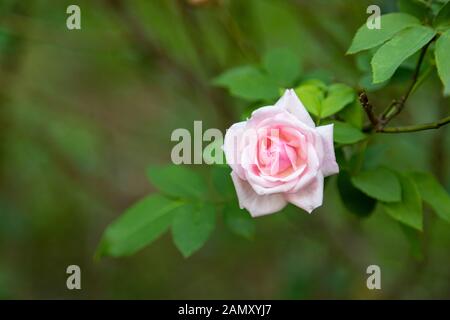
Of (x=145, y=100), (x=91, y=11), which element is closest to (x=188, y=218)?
(x=91, y=11)

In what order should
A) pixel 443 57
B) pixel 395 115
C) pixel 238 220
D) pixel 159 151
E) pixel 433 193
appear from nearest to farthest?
pixel 443 57 < pixel 395 115 < pixel 433 193 < pixel 238 220 < pixel 159 151

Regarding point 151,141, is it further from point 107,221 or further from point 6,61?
point 6,61

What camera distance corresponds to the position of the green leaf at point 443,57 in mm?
940

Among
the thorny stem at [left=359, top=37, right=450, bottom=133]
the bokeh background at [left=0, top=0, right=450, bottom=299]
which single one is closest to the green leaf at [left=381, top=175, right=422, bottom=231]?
the thorny stem at [left=359, top=37, right=450, bottom=133]

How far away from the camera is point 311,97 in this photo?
112cm

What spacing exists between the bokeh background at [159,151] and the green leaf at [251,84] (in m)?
0.40

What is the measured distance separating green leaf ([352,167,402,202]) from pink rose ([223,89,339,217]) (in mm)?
160

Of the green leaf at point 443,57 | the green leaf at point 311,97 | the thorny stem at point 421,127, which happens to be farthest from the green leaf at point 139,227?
the green leaf at point 443,57

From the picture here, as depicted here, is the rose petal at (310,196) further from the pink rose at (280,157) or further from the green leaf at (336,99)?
the green leaf at (336,99)

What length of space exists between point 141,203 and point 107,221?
1746 millimetres

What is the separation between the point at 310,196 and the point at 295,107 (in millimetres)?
136

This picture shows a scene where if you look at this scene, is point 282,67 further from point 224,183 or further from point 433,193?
point 433,193

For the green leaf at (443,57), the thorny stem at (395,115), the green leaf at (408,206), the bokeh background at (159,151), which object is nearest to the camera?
the green leaf at (443,57)

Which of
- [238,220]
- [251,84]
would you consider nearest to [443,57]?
[251,84]
